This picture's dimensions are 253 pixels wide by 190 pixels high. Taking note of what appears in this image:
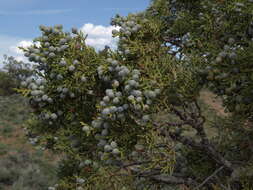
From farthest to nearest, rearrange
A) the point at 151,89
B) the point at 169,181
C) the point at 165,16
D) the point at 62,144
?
the point at 165,16 < the point at 169,181 < the point at 62,144 < the point at 151,89

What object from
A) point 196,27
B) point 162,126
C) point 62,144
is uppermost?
point 196,27

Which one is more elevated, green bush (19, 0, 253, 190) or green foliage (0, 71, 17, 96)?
green foliage (0, 71, 17, 96)

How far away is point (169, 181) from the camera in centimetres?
321

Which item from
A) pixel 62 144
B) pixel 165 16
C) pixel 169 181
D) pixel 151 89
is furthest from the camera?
pixel 165 16

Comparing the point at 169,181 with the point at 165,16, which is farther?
the point at 165,16

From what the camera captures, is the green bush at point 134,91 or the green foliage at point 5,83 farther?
the green foliage at point 5,83

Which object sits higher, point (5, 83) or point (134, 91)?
point (5, 83)

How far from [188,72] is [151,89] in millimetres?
427

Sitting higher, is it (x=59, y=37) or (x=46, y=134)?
(x=59, y=37)

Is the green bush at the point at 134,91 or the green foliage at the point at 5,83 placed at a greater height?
the green foliage at the point at 5,83

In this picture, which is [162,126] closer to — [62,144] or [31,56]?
[62,144]

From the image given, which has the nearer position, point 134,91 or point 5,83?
point 134,91

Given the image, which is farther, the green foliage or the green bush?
the green foliage

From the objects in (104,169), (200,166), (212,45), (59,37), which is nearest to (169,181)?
(200,166)
